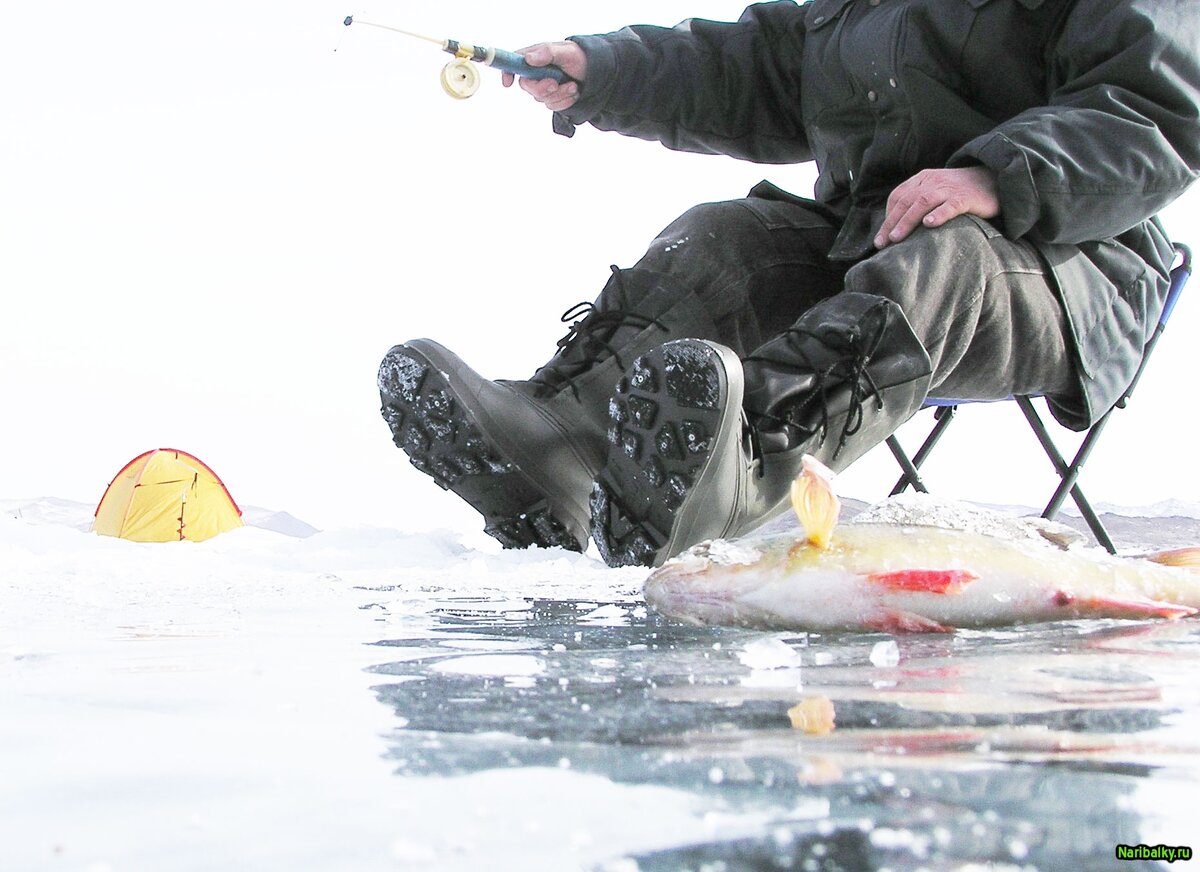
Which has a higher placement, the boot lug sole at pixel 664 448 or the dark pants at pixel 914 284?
the dark pants at pixel 914 284

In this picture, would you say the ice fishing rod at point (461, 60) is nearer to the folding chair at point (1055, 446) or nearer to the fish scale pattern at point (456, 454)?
the fish scale pattern at point (456, 454)

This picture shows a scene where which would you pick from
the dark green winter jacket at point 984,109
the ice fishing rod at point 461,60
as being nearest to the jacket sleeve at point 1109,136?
the dark green winter jacket at point 984,109

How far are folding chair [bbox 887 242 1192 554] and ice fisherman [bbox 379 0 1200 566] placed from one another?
8 cm

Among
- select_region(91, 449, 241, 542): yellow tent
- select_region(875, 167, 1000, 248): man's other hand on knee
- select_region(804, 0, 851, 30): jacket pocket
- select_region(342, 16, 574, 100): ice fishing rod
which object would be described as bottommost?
select_region(91, 449, 241, 542): yellow tent

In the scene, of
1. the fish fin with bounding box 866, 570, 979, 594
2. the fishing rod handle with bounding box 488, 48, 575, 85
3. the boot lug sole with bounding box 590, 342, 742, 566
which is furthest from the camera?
the fishing rod handle with bounding box 488, 48, 575, 85

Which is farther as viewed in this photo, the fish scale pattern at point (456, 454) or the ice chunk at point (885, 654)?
the fish scale pattern at point (456, 454)

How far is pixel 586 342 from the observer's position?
7.72ft

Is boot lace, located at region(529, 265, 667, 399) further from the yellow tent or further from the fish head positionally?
the yellow tent

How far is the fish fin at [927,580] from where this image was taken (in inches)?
44.0

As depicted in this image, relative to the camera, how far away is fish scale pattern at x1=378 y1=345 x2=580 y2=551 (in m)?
2.04

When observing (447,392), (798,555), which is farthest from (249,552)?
(798,555)

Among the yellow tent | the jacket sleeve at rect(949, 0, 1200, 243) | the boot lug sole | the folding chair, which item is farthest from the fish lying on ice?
the yellow tent

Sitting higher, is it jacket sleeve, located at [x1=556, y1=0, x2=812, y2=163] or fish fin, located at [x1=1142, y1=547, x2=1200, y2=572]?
jacket sleeve, located at [x1=556, y1=0, x2=812, y2=163]

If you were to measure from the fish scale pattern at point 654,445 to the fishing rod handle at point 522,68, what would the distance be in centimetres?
91
